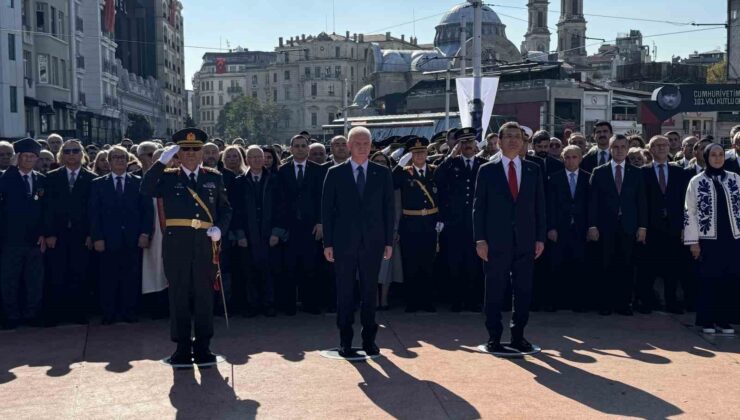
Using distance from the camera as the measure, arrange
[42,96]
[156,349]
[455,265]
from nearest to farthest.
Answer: [156,349] < [455,265] < [42,96]

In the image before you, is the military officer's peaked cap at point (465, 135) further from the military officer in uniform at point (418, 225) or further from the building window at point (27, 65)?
the building window at point (27, 65)

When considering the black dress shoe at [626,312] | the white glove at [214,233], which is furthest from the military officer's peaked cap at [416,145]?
the white glove at [214,233]

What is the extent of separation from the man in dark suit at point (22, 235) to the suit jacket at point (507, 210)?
4.68 m

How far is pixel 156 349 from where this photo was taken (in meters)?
7.71

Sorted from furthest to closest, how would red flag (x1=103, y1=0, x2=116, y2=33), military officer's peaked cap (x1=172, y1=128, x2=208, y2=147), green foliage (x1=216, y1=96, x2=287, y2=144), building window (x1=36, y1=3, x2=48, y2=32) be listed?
green foliage (x1=216, y1=96, x2=287, y2=144), red flag (x1=103, y1=0, x2=116, y2=33), building window (x1=36, y1=3, x2=48, y2=32), military officer's peaked cap (x1=172, y1=128, x2=208, y2=147)

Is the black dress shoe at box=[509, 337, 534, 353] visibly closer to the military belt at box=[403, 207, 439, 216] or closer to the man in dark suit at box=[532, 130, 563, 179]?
the military belt at box=[403, 207, 439, 216]

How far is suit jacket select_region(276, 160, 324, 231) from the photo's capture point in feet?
30.9

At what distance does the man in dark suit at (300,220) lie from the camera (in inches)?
371

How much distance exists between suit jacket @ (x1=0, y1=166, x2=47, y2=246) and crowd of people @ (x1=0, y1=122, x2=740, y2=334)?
15 mm

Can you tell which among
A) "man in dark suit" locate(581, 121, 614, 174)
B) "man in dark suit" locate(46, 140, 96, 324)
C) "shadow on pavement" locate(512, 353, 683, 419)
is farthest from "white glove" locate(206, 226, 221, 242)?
"man in dark suit" locate(581, 121, 614, 174)

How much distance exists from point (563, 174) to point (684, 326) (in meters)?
2.10

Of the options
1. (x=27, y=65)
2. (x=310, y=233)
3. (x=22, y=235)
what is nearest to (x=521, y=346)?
(x=310, y=233)

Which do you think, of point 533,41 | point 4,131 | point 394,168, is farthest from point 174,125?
point 394,168

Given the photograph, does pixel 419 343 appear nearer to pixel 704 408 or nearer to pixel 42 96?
pixel 704 408
